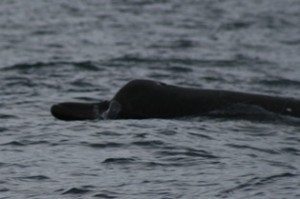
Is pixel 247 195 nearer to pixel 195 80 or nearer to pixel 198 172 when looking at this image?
pixel 198 172

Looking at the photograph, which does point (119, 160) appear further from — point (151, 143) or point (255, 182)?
point (255, 182)

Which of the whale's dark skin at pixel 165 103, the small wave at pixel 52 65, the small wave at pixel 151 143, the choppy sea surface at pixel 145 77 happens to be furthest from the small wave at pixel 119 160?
the small wave at pixel 52 65

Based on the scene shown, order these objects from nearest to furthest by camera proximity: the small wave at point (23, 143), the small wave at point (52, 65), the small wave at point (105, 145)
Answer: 1. the small wave at point (105, 145)
2. the small wave at point (23, 143)
3. the small wave at point (52, 65)

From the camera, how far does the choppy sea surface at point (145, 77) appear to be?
42.2 ft

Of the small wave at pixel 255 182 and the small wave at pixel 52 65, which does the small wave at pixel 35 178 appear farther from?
the small wave at pixel 52 65

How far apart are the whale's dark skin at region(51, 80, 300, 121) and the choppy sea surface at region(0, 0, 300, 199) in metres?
0.20

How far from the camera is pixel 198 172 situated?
1327cm

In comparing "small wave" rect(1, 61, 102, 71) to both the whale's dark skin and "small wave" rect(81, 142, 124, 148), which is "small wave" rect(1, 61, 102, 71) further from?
"small wave" rect(81, 142, 124, 148)

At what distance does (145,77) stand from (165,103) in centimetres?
533

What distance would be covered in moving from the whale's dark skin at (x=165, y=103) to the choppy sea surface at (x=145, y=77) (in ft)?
0.65

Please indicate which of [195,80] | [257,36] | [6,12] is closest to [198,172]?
Result: [195,80]

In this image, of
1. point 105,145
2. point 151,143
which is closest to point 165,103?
point 151,143

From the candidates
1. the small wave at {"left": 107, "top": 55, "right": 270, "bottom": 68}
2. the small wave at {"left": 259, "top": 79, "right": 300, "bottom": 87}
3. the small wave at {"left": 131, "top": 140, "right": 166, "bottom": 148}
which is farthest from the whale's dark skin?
the small wave at {"left": 107, "top": 55, "right": 270, "bottom": 68}

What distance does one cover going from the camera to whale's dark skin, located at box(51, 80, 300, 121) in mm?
16312
